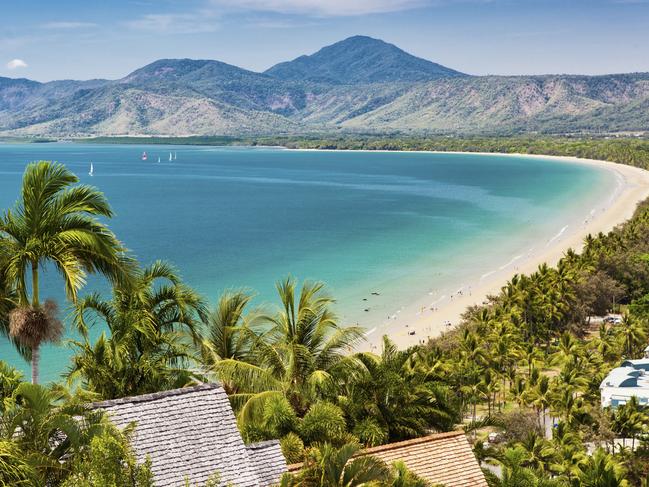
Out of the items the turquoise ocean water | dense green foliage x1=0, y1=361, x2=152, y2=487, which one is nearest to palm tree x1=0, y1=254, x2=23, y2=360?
dense green foliage x1=0, y1=361, x2=152, y2=487

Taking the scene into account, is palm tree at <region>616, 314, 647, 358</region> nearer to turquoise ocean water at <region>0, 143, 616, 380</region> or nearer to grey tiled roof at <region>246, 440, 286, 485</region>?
turquoise ocean water at <region>0, 143, 616, 380</region>

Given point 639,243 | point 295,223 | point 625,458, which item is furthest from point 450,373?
point 295,223

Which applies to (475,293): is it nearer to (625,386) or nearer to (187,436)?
(625,386)

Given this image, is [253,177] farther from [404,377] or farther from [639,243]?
[404,377]

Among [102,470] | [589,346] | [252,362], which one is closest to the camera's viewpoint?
[102,470]

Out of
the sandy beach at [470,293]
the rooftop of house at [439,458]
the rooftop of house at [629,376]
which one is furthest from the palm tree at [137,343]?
the sandy beach at [470,293]

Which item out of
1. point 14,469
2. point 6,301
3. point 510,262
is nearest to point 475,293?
point 510,262

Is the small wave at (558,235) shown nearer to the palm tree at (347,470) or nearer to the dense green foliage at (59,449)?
the palm tree at (347,470)
